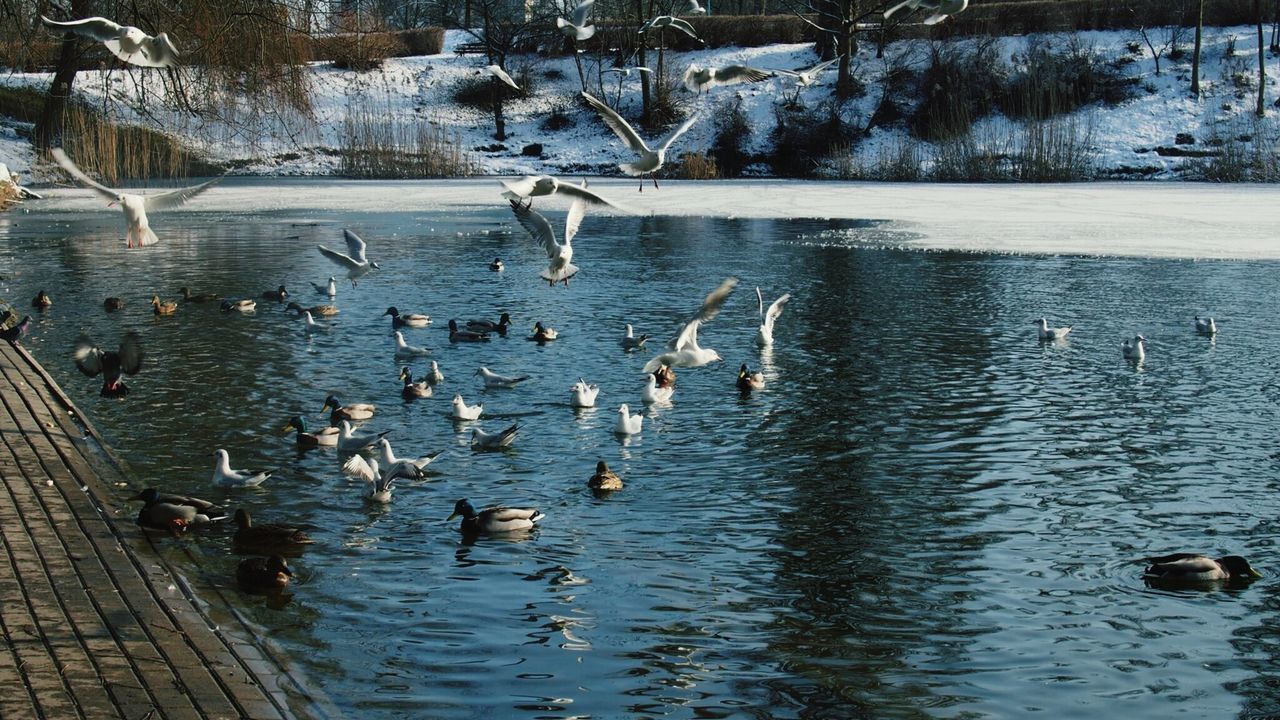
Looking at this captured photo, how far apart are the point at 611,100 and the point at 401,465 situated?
49247mm

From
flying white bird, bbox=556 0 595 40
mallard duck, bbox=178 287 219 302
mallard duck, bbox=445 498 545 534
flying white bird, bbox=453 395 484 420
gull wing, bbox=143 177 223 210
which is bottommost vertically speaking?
mallard duck, bbox=445 498 545 534

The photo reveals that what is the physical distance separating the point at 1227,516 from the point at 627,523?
4.04 m

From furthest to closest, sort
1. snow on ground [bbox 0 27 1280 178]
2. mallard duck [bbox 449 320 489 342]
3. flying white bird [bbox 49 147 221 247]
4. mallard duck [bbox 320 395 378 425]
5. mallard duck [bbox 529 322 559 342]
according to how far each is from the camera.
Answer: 1. snow on ground [bbox 0 27 1280 178]
2. mallard duck [bbox 449 320 489 342]
3. mallard duck [bbox 529 322 559 342]
4. mallard duck [bbox 320 395 378 425]
5. flying white bird [bbox 49 147 221 247]

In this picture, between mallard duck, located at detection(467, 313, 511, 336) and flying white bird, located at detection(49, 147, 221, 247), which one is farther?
mallard duck, located at detection(467, 313, 511, 336)

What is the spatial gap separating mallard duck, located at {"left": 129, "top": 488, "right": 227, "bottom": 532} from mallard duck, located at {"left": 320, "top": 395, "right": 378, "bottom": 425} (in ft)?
8.93

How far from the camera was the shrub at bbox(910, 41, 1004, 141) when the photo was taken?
50.8 meters

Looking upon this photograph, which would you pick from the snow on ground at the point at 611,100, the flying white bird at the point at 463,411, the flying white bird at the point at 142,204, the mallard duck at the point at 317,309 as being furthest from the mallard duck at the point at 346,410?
the snow on ground at the point at 611,100

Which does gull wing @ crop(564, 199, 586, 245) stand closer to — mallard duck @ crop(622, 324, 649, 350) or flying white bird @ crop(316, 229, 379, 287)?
flying white bird @ crop(316, 229, 379, 287)

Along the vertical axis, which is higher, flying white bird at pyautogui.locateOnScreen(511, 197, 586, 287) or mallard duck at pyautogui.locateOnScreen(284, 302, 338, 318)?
flying white bird at pyautogui.locateOnScreen(511, 197, 586, 287)

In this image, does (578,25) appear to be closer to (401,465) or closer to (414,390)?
(414,390)

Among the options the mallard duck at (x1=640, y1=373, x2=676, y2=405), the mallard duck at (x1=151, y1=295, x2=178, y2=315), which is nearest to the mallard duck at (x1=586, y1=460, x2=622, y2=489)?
the mallard duck at (x1=640, y1=373, x2=676, y2=405)

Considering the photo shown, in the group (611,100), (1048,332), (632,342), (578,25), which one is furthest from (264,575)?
(611,100)

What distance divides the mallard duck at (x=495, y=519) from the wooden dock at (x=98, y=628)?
191 cm

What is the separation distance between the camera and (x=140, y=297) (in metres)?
19.0
